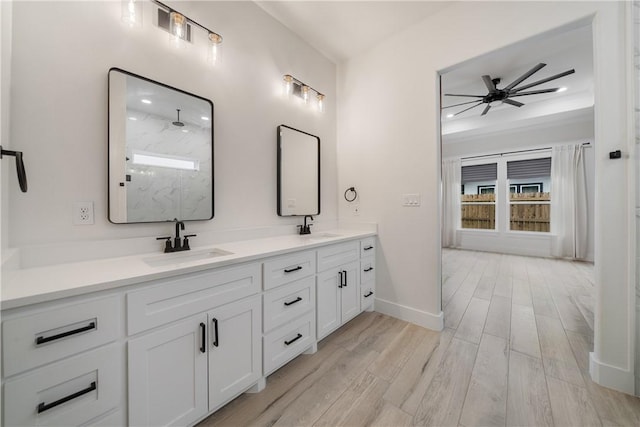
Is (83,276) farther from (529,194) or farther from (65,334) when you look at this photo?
(529,194)

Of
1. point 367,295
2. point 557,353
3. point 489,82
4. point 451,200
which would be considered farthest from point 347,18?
point 451,200

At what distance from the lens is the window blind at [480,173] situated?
5578 millimetres

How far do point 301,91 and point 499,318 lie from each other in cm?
301

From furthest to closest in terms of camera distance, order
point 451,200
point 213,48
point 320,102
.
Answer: point 451,200
point 320,102
point 213,48

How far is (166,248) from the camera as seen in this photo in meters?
1.48

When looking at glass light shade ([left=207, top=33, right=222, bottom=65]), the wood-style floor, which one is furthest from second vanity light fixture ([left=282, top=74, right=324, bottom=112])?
the wood-style floor

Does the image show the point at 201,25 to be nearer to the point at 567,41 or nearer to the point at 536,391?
the point at 536,391

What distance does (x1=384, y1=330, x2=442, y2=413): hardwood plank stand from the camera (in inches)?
55.5

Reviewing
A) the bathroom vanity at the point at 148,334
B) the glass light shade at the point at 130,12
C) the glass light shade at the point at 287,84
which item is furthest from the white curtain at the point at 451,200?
the glass light shade at the point at 130,12

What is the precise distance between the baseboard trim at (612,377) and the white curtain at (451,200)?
4829 millimetres

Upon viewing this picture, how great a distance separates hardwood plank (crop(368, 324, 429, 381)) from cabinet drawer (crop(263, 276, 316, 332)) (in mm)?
613

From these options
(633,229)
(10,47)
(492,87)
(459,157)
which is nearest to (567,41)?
(492,87)

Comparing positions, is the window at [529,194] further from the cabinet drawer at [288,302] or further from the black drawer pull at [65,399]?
the black drawer pull at [65,399]

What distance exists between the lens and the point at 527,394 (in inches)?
55.6
